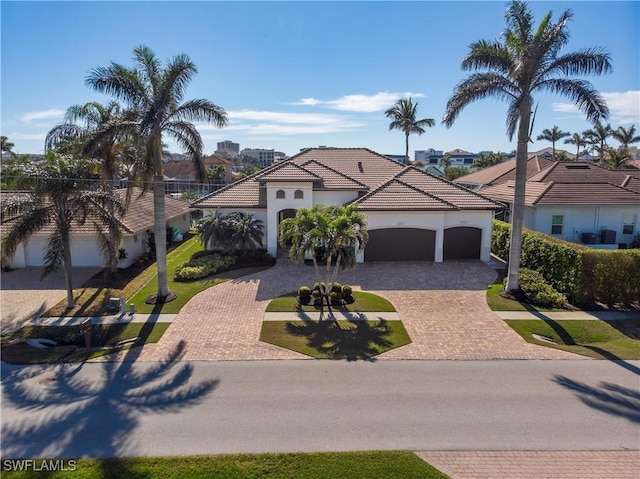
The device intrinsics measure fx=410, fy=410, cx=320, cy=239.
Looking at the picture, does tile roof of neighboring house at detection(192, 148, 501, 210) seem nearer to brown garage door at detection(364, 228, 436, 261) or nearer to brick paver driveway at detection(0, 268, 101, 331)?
brown garage door at detection(364, 228, 436, 261)

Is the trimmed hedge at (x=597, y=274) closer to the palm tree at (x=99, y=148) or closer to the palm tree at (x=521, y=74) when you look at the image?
the palm tree at (x=521, y=74)

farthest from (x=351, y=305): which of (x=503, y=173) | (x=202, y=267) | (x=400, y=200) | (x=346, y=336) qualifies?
(x=503, y=173)

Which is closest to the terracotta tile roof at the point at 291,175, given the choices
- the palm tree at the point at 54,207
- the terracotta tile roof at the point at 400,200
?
the terracotta tile roof at the point at 400,200

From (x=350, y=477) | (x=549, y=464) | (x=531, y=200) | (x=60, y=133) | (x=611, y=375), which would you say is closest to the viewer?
(x=350, y=477)

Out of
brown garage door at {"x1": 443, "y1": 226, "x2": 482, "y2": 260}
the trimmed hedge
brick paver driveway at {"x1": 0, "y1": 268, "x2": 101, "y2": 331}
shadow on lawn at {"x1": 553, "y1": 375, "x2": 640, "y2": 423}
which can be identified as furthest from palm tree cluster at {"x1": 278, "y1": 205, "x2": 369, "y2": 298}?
brick paver driveway at {"x1": 0, "y1": 268, "x2": 101, "y2": 331}

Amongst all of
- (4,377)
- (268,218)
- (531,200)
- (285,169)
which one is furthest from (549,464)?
(531,200)

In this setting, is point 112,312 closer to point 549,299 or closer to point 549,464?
point 549,464

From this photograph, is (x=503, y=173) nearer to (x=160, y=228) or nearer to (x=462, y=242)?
(x=462, y=242)
